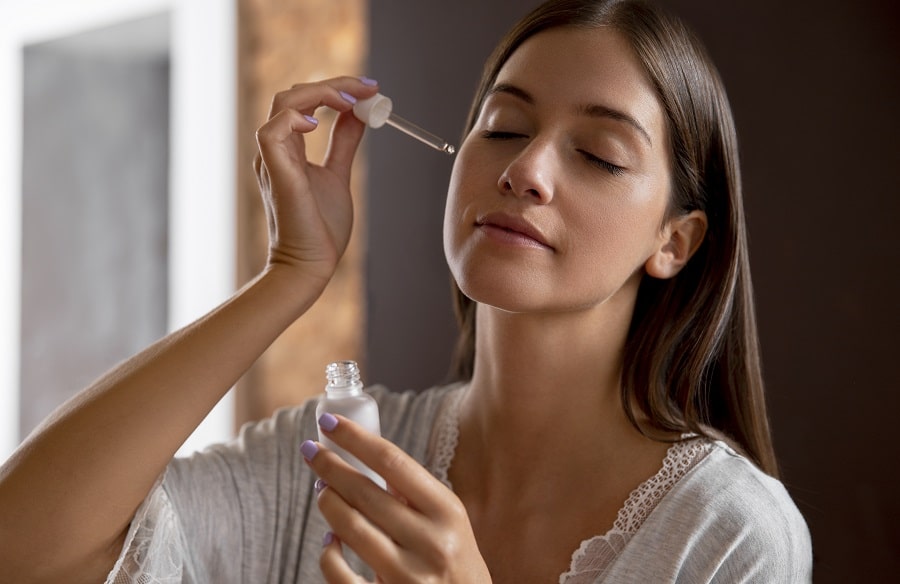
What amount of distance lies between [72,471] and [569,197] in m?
0.59

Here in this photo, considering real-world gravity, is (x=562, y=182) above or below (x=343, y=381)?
above

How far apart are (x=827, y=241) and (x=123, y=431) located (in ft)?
2.97

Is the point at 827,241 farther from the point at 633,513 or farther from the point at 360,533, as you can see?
the point at 360,533

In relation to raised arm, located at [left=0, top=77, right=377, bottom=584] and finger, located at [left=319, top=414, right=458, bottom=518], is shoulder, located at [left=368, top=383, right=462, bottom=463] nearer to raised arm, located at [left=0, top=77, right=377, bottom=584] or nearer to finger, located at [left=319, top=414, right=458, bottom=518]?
raised arm, located at [left=0, top=77, right=377, bottom=584]

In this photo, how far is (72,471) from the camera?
38.7 inches

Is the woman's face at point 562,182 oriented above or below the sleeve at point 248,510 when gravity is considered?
above

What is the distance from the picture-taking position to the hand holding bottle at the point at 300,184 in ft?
3.76

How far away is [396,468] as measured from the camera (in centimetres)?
→ 80

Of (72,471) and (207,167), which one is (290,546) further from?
(207,167)

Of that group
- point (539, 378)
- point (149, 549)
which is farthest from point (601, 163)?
point (149, 549)

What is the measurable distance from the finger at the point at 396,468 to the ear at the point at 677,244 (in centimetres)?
49

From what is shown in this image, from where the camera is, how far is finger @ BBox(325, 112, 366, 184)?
49.3 inches

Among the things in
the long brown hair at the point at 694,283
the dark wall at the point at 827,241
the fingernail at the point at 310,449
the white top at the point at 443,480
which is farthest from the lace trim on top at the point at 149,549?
the dark wall at the point at 827,241

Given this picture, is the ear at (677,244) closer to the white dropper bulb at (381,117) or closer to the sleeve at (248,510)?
the white dropper bulb at (381,117)
